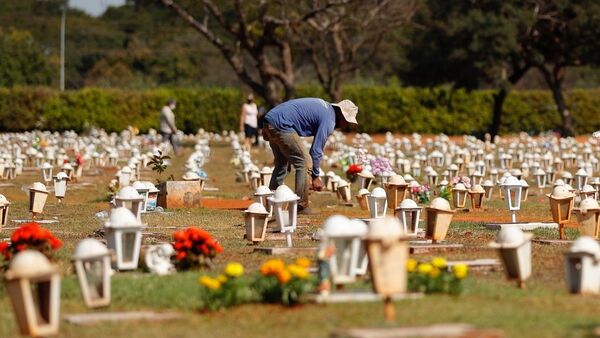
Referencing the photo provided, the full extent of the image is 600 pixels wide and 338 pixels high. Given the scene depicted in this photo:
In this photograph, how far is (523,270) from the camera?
1077 centimetres

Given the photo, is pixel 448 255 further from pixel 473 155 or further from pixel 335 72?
pixel 335 72

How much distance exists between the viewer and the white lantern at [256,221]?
46.5 ft

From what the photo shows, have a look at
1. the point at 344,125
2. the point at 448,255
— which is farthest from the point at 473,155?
the point at 448,255

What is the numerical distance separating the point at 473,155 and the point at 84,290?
79.2ft

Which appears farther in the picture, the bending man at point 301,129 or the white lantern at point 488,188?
the white lantern at point 488,188

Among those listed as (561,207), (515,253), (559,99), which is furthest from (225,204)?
(559,99)

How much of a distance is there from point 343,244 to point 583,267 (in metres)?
1.94

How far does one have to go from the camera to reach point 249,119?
41344 mm

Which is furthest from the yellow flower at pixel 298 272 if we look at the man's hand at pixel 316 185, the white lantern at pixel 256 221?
the man's hand at pixel 316 185

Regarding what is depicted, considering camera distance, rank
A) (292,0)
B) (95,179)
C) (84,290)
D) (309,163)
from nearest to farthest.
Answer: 1. (84,290)
2. (309,163)
3. (95,179)
4. (292,0)

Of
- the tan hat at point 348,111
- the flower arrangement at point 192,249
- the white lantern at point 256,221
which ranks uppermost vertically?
the tan hat at point 348,111

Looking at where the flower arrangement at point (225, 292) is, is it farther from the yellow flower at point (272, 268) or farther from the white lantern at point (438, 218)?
the white lantern at point (438, 218)

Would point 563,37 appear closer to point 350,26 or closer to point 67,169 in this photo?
point 350,26

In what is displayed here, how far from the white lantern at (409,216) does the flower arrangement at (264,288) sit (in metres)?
4.87
